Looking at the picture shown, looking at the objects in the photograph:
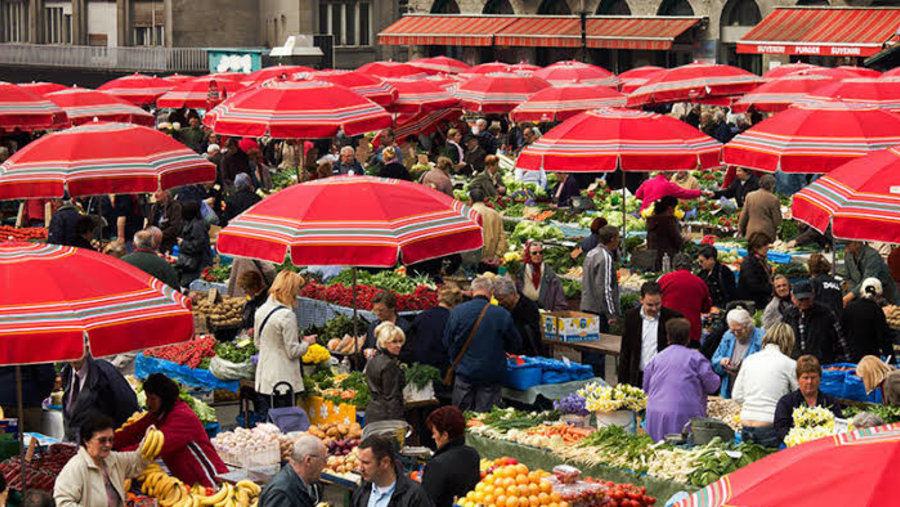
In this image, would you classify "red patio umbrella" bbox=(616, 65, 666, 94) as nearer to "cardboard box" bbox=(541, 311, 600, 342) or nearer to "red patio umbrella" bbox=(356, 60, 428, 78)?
"red patio umbrella" bbox=(356, 60, 428, 78)

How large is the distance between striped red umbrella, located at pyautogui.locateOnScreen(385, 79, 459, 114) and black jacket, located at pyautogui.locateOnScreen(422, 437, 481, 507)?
16540 millimetres

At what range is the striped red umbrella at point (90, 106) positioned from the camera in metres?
25.0

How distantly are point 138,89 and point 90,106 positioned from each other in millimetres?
6865

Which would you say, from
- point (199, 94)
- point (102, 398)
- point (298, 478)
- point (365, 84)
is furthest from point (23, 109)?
point (298, 478)

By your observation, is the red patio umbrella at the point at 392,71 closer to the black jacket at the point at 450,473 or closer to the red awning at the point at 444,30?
the black jacket at the point at 450,473

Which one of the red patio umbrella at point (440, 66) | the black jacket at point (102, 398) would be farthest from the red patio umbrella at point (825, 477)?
the red patio umbrella at point (440, 66)

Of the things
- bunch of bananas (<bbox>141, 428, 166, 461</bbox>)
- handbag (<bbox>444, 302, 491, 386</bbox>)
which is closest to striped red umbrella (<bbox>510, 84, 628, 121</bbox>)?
handbag (<bbox>444, 302, 491, 386</bbox>)

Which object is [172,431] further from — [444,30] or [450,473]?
[444,30]

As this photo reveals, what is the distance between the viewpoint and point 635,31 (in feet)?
168

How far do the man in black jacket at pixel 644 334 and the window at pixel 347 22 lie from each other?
48.6 metres

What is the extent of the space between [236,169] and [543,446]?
12979 mm

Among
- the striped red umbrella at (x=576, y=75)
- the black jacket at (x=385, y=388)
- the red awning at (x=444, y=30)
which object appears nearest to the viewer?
the black jacket at (x=385, y=388)

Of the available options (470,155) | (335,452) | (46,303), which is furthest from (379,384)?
(470,155)

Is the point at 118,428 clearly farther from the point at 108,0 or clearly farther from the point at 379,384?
the point at 108,0
